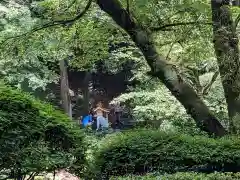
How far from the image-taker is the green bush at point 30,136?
15.5ft

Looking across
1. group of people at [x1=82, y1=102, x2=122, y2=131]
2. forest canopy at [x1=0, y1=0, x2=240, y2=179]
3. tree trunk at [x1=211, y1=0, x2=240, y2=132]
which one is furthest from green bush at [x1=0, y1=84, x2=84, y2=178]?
group of people at [x1=82, y1=102, x2=122, y2=131]

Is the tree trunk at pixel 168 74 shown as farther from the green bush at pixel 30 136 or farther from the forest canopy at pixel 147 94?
the green bush at pixel 30 136

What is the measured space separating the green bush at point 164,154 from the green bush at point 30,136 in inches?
45.5

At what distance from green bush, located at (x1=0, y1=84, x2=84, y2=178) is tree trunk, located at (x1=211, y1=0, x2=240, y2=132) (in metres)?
3.17

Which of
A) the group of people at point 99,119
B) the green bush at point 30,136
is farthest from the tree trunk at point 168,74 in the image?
the group of people at point 99,119

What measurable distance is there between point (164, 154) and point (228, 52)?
223 centimetres

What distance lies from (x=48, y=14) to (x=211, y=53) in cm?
359

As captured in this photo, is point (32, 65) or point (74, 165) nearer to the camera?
point (74, 165)

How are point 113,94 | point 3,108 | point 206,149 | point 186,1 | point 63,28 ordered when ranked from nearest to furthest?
1. point 3,108
2. point 206,149
3. point 186,1
4. point 63,28
5. point 113,94

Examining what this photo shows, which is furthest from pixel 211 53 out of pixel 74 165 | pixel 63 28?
pixel 74 165

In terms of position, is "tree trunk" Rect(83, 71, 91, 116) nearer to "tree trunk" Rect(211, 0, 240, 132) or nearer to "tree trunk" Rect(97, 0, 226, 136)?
"tree trunk" Rect(97, 0, 226, 136)

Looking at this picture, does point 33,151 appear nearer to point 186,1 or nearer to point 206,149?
point 206,149

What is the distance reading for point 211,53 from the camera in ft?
31.2

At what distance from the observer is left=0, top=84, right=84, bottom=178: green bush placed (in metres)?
4.72
